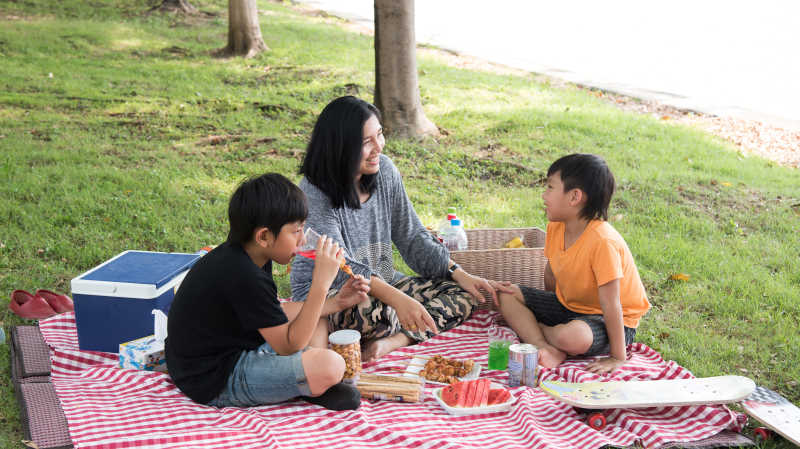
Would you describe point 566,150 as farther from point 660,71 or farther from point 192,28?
point 192,28

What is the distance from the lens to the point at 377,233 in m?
4.07

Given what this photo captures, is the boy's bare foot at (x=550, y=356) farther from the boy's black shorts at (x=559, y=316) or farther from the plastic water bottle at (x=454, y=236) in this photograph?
the plastic water bottle at (x=454, y=236)

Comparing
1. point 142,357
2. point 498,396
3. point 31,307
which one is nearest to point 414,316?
point 498,396

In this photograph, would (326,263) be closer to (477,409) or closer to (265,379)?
(265,379)

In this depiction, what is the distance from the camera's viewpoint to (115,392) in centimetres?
336

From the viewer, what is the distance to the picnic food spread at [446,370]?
3.55 m

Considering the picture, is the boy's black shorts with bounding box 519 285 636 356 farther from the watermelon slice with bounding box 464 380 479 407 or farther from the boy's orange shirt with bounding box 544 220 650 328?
the watermelon slice with bounding box 464 380 479 407

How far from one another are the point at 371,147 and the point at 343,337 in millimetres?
1008

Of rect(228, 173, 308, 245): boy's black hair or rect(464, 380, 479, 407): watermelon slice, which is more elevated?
rect(228, 173, 308, 245): boy's black hair

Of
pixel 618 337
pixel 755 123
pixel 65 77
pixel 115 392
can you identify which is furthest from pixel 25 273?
pixel 755 123

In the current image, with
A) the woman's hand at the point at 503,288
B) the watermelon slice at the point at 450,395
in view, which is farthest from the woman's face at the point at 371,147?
the watermelon slice at the point at 450,395

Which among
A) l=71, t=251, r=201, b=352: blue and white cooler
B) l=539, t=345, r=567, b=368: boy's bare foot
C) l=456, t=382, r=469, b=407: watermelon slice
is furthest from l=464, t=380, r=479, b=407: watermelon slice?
l=71, t=251, r=201, b=352: blue and white cooler

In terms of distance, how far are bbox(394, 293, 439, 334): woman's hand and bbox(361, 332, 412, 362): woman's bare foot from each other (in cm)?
32

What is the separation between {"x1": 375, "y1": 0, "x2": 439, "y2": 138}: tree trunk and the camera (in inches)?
302
